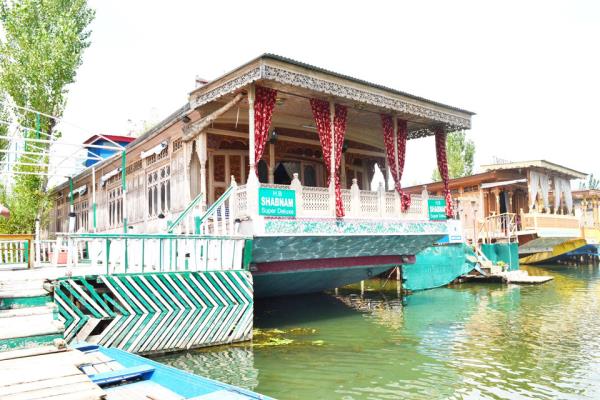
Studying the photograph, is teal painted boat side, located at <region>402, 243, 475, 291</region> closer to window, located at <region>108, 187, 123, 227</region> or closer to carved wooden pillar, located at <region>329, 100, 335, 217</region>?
carved wooden pillar, located at <region>329, 100, 335, 217</region>

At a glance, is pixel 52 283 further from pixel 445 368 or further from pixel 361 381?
pixel 445 368

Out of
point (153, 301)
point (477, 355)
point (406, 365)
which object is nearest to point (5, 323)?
point (153, 301)

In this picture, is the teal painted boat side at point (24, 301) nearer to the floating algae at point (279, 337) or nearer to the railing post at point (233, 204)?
the railing post at point (233, 204)

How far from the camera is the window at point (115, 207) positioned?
18.1 meters

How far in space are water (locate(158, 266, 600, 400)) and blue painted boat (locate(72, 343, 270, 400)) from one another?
6.74 feet

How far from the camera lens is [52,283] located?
756 cm

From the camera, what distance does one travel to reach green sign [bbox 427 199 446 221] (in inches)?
548

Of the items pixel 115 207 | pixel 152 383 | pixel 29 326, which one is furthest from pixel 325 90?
pixel 115 207

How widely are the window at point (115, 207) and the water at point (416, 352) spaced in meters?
7.13

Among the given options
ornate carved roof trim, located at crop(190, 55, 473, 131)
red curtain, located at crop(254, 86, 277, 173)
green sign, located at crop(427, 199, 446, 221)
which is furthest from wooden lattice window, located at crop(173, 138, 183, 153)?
green sign, located at crop(427, 199, 446, 221)

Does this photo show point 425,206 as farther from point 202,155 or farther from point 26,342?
point 26,342

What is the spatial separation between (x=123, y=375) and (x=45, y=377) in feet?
2.43

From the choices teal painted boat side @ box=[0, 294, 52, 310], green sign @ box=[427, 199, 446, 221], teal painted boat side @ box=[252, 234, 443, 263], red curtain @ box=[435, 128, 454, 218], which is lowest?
teal painted boat side @ box=[0, 294, 52, 310]

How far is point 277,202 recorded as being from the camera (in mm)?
10328
